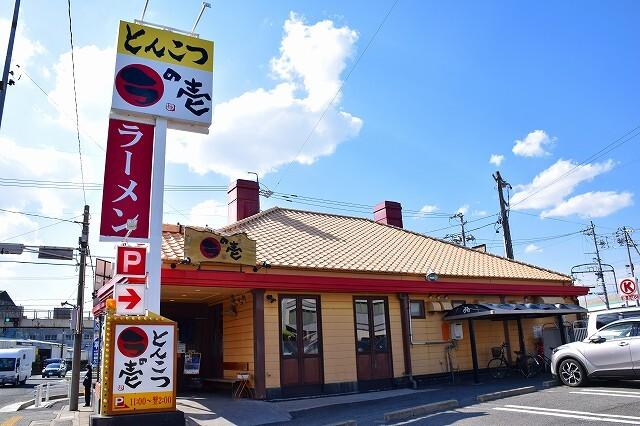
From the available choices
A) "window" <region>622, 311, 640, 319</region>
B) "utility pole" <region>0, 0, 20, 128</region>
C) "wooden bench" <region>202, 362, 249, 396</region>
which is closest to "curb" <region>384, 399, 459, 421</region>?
"wooden bench" <region>202, 362, 249, 396</region>

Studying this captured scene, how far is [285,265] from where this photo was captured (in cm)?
1291

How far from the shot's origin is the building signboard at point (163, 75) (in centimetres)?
967

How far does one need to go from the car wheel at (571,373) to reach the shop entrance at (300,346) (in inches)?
238

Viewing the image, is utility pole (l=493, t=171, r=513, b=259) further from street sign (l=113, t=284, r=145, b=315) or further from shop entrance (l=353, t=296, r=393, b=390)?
street sign (l=113, t=284, r=145, b=315)

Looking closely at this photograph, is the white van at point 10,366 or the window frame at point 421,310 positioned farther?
the white van at point 10,366

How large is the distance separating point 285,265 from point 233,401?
3489 millimetres

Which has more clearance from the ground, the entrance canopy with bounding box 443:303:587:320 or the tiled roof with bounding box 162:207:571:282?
the tiled roof with bounding box 162:207:571:282

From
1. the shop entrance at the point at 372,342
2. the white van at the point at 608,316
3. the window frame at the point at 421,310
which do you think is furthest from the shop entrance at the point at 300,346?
the white van at the point at 608,316

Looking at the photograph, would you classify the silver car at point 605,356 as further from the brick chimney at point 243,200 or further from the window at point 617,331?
the brick chimney at point 243,200

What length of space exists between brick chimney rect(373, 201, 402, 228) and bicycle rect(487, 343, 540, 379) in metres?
7.82

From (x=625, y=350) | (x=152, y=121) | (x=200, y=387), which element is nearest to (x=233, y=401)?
(x=200, y=387)

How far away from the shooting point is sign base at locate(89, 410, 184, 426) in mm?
7473

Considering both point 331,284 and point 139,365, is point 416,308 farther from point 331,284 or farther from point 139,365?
point 139,365

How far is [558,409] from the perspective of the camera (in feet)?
30.4
